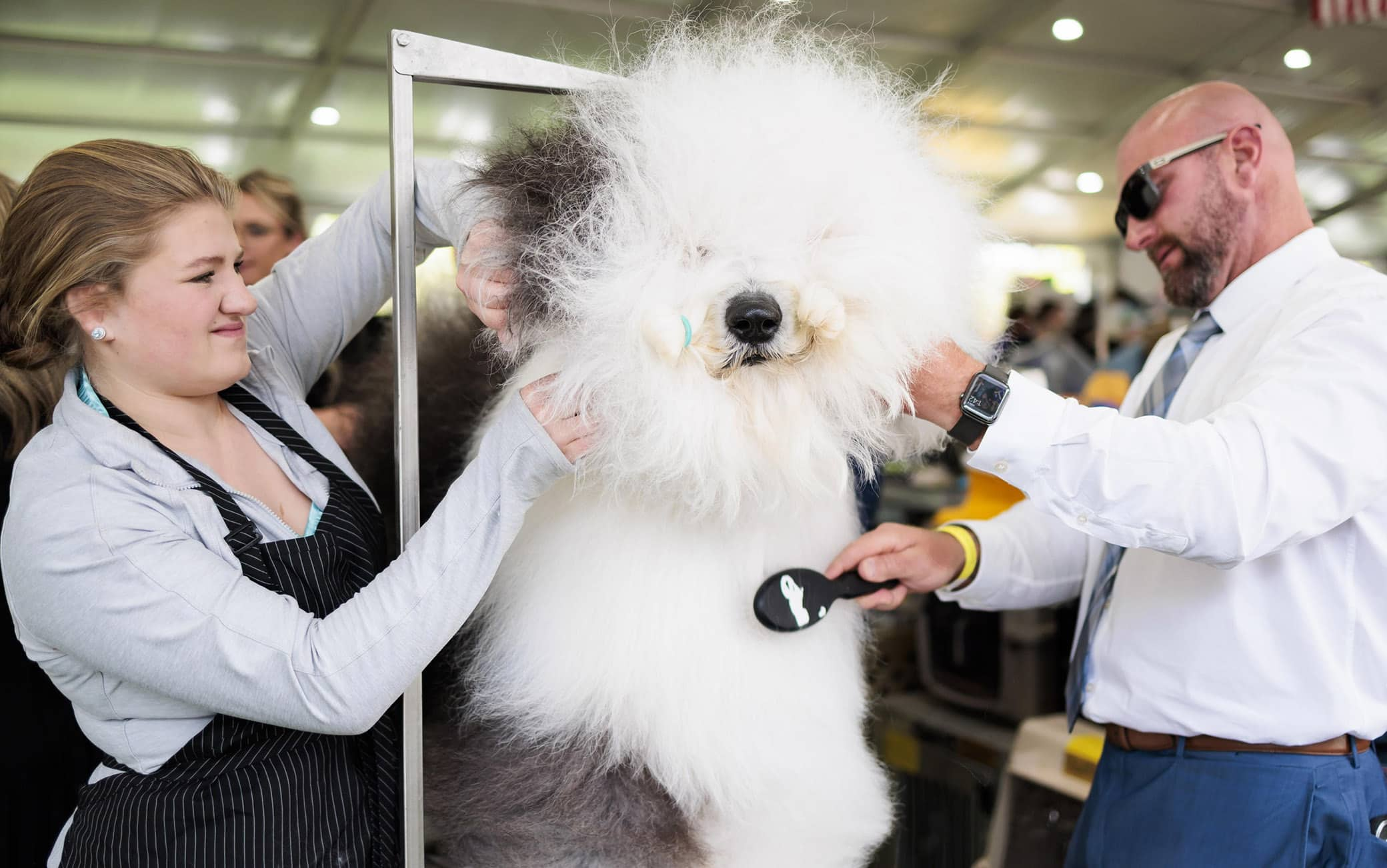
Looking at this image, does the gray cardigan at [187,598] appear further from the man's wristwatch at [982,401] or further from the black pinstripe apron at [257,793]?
the man's wristwatch at [982,401]

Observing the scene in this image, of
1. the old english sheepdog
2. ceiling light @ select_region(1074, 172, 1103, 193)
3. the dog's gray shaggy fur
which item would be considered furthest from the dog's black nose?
ceiling light @ select_region(1074, 172, 1103, 193)

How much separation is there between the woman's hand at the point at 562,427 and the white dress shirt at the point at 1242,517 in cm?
44

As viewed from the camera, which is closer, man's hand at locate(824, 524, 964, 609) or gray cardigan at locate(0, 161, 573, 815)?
gray cardigan at locate(0, 161, 573, 815)

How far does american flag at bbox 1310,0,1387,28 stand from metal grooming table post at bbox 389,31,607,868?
3.72 metres

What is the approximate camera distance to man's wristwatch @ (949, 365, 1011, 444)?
3.53ft

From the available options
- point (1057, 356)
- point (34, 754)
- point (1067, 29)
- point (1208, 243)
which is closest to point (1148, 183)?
point (1208, 243)

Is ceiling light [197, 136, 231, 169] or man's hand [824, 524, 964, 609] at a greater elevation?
ceiling light [197, 136, 231, 169]

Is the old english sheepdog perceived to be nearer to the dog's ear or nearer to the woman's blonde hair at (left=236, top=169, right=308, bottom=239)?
the dog's ear

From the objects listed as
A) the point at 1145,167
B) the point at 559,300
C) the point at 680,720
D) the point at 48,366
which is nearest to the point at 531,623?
the point at 680,720

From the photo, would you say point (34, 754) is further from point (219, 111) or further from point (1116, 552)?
point (219, 111)

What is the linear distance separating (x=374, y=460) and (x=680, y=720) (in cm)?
60

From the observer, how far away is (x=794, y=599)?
1.09 metres

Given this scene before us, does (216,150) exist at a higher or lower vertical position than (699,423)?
higher

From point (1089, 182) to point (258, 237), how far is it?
6.85 metres
